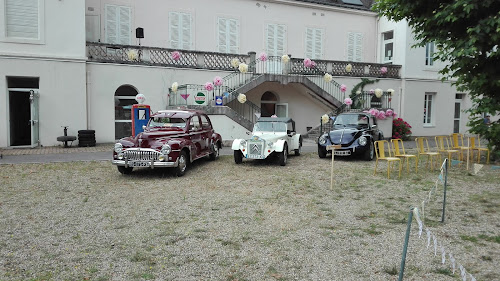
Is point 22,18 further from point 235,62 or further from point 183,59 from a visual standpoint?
point 235,62

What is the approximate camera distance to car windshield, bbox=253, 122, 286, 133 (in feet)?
40.8

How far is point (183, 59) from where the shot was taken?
1816 centimetres

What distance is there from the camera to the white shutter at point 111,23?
1833 cm

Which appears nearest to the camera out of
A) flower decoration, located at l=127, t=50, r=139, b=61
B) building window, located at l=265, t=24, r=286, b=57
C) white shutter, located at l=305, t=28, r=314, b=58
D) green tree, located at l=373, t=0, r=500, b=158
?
green tree, located at l=373, t=0, r=500, b=158

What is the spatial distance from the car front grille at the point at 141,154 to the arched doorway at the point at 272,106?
13.2m

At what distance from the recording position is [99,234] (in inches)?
217

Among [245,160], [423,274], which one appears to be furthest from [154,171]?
[423,274]

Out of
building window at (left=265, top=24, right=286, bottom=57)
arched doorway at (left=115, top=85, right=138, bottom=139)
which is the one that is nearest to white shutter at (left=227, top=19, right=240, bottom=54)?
building window at (left=265, top=24, right=286, bottom=57)

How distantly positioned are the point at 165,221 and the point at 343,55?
2048cm

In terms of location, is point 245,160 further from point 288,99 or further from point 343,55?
point 343,55

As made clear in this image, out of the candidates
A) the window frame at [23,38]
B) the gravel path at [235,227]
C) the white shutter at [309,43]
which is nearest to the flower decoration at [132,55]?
the window frame at [23,38]

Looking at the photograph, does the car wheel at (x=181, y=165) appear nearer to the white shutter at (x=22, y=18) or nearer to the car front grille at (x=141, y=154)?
the car front grille at (x=141, y=154)

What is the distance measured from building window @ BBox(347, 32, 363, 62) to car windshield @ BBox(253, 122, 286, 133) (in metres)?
13.7

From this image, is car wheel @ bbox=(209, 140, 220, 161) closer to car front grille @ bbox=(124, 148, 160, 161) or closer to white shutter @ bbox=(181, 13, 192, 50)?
car front grille @ bbox=(124, 148, 160, 161)
